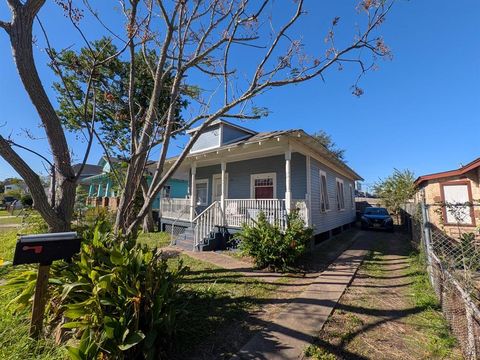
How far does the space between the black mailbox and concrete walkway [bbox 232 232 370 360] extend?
2.33 meters

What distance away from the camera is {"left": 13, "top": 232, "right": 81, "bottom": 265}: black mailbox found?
2572 millimetres

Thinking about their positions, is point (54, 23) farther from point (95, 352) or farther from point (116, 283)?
point (95, 352)

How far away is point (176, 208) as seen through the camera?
41.3 ft

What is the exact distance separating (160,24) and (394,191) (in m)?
23.4

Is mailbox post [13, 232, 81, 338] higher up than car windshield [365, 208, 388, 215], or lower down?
lower down

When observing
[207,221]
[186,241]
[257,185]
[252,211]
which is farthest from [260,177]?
[186,241]

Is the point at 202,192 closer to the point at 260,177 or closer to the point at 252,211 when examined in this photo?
the point at 260,177

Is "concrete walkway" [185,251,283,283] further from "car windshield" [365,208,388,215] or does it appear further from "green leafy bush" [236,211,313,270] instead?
"car windshield" [365,208,388,215]

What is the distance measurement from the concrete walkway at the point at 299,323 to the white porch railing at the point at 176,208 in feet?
24.7

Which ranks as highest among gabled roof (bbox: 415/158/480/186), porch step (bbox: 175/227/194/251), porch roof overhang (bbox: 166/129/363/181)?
porch roof overhang (bbox: 166/129/363/181)

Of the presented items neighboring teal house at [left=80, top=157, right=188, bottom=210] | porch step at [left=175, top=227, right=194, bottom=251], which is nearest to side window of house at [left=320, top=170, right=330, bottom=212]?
porch step at [left=175, top=227, right=194, bottom=251]

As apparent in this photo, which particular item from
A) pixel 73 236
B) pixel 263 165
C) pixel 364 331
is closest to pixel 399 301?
pixel 364 331

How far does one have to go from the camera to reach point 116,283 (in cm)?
281

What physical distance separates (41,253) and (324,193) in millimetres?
10798
